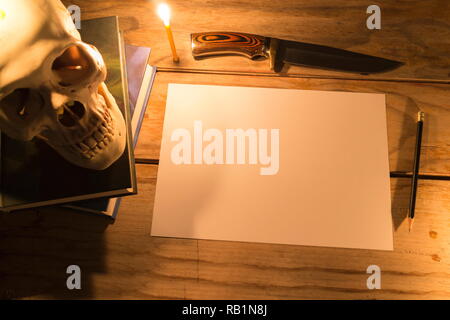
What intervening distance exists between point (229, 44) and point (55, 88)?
0.37 metres

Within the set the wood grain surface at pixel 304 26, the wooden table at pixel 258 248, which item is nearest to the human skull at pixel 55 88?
the wooden table at pixel 258 248

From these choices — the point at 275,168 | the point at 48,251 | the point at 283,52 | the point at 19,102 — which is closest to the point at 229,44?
the point at 283,52

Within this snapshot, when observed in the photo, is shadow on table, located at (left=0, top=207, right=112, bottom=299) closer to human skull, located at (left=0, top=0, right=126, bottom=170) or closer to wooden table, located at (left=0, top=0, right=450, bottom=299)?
wooden table, located at (left=0, top=0, right=450, bottom=299)

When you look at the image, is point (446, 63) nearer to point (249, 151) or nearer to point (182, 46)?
point (249, 151)

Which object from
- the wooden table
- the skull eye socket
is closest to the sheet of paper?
the wooden table

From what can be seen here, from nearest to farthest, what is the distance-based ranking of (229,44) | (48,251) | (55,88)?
(55,88)
(48,251)
(229,44)

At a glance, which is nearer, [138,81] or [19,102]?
[19,102]

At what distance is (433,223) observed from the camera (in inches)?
23.7

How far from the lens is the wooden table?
0.59 meters

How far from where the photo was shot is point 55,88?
0.50m

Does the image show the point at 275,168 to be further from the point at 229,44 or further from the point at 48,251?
the point at 48,251

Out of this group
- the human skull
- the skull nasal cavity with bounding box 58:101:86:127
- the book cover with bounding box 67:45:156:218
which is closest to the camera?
the human skull

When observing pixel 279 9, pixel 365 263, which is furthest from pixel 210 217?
pixel 279 9

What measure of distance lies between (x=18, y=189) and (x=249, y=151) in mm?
442
